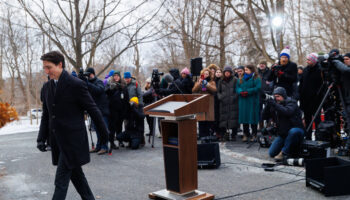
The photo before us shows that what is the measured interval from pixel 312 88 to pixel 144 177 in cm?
448

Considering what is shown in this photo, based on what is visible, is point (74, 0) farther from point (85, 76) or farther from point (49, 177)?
point (49, 177)

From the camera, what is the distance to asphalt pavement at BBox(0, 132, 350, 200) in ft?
17.1

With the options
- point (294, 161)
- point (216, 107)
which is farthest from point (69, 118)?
point (216, 107)

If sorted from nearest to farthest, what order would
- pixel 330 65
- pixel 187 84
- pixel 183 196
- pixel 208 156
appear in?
pixel 183 196, pixel 208 156, pixel 330 65, pixel 187 84

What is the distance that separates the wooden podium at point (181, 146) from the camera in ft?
14.8

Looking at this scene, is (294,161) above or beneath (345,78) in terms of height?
beneath

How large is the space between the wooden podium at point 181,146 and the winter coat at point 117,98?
427 cm

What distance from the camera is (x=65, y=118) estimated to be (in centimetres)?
399

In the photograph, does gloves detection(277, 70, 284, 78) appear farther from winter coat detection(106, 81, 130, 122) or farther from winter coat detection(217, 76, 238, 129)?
winter coat detection(106, 81, 130, 122)

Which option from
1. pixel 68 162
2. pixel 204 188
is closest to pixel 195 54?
pixel 204 188

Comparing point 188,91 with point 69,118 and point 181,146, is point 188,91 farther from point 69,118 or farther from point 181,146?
point 69,118

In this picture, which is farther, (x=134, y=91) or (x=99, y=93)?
(x=134, y=91)

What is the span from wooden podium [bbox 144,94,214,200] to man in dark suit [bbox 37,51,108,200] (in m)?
0.92

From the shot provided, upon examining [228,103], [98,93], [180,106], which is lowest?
[180,106]
